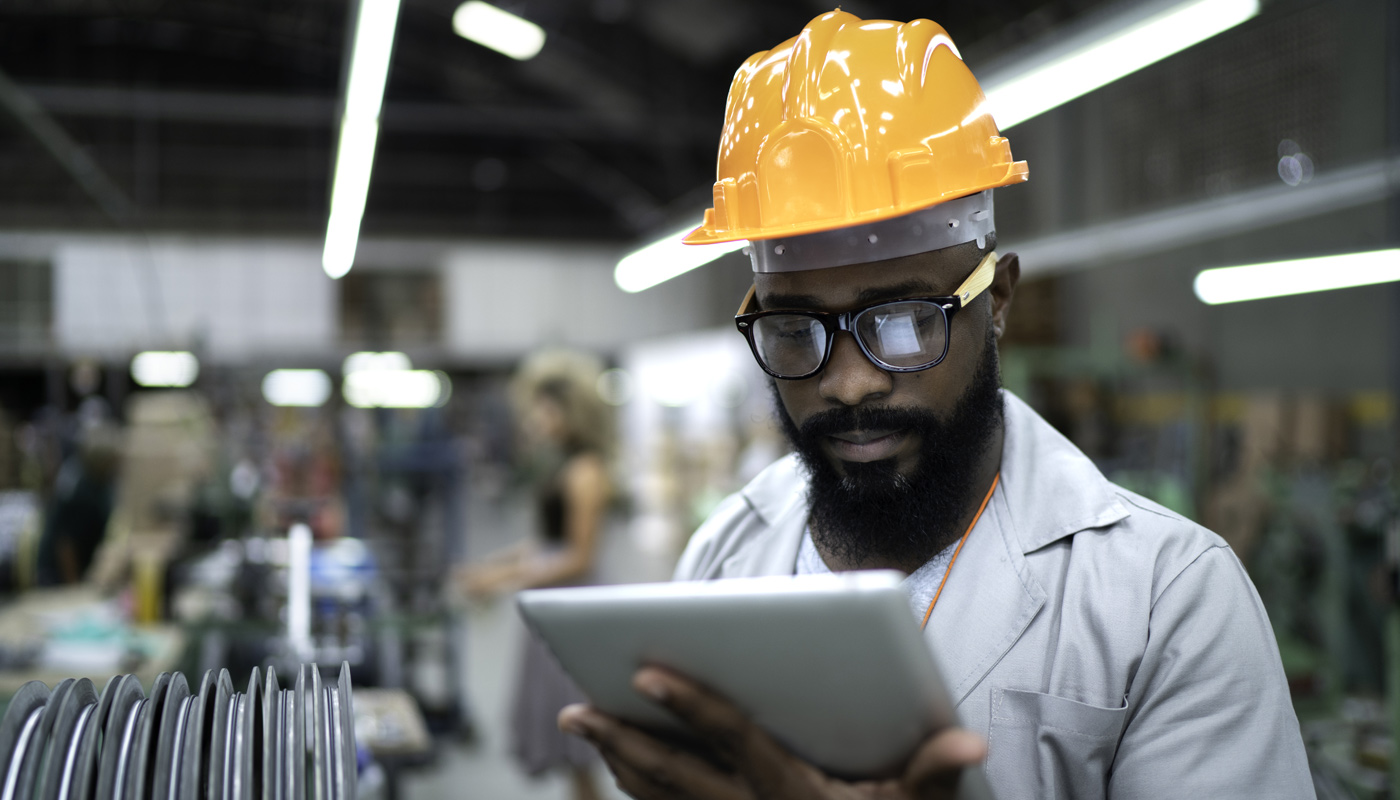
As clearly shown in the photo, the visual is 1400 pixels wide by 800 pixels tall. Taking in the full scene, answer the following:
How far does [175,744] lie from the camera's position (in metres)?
0.84

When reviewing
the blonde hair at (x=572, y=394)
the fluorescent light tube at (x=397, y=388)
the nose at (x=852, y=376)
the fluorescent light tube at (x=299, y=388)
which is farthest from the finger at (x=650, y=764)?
the fluorescent light tube at (x=299, y=388)

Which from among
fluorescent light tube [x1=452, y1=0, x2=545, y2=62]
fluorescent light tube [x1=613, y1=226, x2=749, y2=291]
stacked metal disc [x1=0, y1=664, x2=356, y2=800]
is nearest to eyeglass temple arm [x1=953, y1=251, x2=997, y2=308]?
stacked metal disc [x1=0, y1=664, x2=356, y2=800]

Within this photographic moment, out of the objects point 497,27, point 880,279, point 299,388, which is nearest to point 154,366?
point 299,388

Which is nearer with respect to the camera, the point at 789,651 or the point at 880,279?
the point at 789,651

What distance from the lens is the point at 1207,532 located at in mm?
1040

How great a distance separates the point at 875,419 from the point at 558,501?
2.80m

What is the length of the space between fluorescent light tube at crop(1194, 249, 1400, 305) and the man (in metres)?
4.87

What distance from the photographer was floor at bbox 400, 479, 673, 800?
475 cm

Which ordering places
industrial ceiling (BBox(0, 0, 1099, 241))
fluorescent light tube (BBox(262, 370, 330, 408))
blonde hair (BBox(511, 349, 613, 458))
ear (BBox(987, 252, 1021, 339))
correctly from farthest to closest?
1. fluorescent light tube (BBox(262, 370, 330, 408))
2. industrial ceiling (BBox(0, 0, 1099, 241))
3. blonde hair (BBox(511, 349, 613, 458))
4. ear (BBox(987, 252, 1021, 339))

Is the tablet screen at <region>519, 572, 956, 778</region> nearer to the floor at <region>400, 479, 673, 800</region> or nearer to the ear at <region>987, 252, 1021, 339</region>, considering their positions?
the ear at <region>987, 252, 1021, 339</region>

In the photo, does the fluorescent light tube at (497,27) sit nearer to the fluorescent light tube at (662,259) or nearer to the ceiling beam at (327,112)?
the fluorescent light tube at (662,259)

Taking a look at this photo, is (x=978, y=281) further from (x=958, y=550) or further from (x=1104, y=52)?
(x=1104, y=52)

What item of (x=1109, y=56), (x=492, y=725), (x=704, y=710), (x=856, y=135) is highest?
(x=1109, y=56)

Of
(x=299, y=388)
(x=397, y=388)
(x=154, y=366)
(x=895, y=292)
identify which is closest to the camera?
(x=895, y=292)
